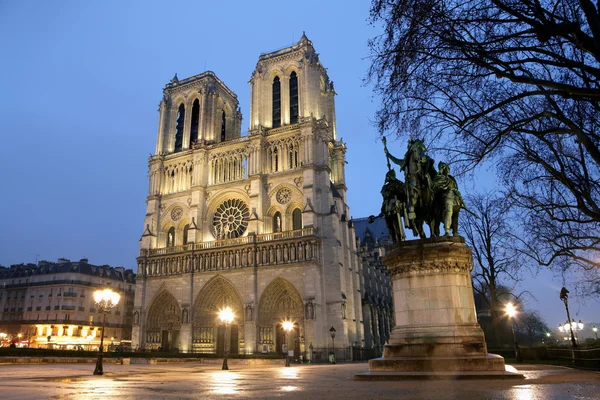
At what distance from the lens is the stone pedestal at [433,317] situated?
8.65 meters

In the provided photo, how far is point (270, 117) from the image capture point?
134ft

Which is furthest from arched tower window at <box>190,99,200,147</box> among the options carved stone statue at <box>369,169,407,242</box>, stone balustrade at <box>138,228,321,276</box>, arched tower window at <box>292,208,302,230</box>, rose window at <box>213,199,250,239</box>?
carved stone statue at <box>369,169,407,242</box>

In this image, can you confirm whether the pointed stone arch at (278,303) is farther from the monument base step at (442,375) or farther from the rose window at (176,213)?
the monument base step at (442,375)

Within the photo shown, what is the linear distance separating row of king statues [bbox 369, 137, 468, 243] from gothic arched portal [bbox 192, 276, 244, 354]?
26532mm

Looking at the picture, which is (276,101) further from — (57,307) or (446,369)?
(446,369)

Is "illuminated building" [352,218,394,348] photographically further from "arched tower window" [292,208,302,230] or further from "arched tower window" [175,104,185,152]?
"arched tower window" [175,104,185,152]

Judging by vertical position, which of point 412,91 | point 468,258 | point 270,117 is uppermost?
point 270,117

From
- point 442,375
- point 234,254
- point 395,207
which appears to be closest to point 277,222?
point 234,254

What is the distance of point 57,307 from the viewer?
1841 inches

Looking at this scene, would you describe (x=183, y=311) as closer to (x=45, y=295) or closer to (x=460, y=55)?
(x=45, y=295)

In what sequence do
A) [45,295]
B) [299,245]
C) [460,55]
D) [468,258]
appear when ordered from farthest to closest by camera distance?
1. [45,295]
2. [299,245]
3. [468,258]
4. [460,55]

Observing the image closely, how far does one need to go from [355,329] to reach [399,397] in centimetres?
3113

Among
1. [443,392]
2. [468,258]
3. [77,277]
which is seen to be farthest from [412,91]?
[77,277]

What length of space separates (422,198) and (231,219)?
30324 mm
